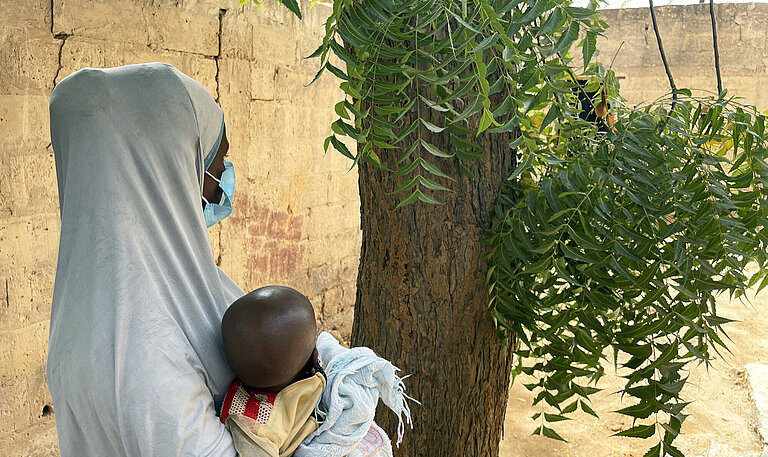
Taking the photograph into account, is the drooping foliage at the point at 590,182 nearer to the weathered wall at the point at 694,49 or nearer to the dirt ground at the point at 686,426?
the dirt ground at the point at 686,426

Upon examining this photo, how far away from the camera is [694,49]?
10.0m

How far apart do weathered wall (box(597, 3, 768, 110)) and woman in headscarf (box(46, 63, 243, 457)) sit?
9.21 meters

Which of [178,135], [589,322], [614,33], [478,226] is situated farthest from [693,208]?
[614,33]

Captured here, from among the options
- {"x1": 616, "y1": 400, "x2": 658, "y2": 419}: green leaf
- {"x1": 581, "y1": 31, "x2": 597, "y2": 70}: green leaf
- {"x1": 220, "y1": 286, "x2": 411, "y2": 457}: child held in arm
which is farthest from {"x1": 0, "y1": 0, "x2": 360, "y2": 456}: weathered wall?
{"x1": 616, "y1": 400, "x2": 658, "y2": 419}: green leaf

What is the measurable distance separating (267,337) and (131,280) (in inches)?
12.3

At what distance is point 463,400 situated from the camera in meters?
2.21

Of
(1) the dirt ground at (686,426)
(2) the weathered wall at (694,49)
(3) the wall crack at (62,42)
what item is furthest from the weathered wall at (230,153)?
(2) the weathered wall at (694,49)

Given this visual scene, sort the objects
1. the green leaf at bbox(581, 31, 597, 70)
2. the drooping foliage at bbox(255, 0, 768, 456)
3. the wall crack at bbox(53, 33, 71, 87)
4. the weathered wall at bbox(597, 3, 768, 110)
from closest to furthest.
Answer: the green leaf at bbox(581, 31, 597, 70) → the drooping foliage at bbox(255, 0, 768, 456) → the wall crack at bbox(53, 33, 71, 87) → the weathered wall at bbox(597, 3, 768, 110)

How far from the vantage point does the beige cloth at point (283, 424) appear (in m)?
1.44

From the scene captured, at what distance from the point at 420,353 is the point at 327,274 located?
3389mm

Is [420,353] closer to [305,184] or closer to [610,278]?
[610,278]

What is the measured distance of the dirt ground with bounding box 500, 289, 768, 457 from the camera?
4.30m

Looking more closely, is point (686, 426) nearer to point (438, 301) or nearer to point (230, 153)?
point (438, 301)

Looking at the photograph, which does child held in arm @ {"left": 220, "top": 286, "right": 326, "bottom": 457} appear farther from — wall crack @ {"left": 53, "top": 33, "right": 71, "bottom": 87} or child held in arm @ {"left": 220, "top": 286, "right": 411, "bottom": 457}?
wall crack @ {"left": 53, "top": 33, "right": 71, "bottom": 87}
